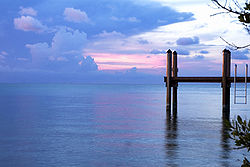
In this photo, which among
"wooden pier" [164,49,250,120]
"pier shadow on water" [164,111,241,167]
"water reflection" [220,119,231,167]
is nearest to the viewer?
"water reflection" [220,119,231,167]

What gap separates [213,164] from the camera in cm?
1137

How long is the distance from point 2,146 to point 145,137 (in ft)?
21.3

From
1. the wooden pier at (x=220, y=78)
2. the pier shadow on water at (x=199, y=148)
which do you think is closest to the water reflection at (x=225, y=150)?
the pier shadow on water at (x=199, y=148)

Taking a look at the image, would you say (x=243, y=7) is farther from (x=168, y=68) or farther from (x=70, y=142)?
(x=168, y=68)

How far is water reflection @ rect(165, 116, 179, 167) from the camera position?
1203 centimetres

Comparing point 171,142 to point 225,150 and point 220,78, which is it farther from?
point 220,78

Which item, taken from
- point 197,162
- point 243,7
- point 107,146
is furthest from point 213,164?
point 243,7

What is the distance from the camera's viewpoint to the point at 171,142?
1550 centimetres

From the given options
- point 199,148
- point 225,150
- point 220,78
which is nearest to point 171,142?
point 199,148

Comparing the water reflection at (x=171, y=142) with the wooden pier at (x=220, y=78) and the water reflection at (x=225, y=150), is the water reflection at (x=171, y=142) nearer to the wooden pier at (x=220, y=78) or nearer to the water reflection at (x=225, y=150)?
the water reflection at (x=225, y=150)

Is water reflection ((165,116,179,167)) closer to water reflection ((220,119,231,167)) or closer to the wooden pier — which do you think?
water reflection ((220,119,231,167))

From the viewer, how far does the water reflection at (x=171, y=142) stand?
474 inches

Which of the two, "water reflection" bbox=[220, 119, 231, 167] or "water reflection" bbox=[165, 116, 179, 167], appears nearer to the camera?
"water reflection" bbox=[220, 119, 231, 167]

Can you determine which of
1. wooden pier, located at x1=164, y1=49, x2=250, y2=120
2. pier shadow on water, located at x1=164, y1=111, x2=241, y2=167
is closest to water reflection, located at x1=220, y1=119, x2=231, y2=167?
pier shadow on water, located at x1=164, y1=111, x2=241, y2=167
